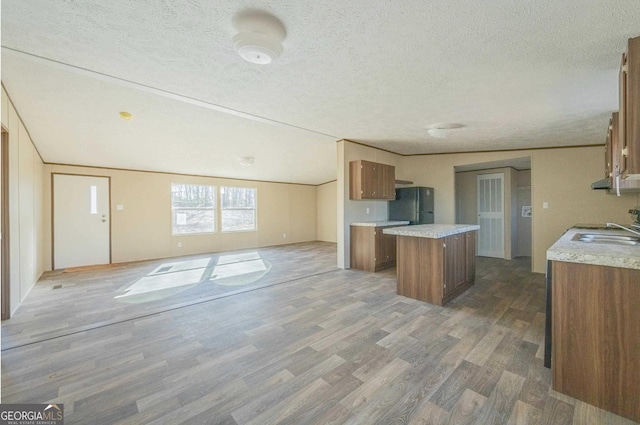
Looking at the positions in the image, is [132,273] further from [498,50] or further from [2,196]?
[498,50]

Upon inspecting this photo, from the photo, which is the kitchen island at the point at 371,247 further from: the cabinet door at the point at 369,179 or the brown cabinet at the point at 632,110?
the brown cabinet at the point at 632,110

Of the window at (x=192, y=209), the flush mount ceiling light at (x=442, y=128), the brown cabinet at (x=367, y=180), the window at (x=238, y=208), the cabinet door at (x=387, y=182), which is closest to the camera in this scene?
the flush mount ceiling light at (x=442, y=128)

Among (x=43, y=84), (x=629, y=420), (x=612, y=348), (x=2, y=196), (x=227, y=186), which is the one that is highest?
(x=43, y=84)

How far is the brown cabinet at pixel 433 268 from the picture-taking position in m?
3.06

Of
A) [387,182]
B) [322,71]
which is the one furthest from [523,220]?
[322,71]

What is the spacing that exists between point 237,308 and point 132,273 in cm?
302

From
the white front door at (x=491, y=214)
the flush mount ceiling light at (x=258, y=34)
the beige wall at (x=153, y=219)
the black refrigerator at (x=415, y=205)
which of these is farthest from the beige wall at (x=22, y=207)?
the white front door at (x=491, y=214)

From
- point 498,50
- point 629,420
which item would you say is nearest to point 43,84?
point 498,50

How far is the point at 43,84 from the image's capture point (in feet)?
8.98

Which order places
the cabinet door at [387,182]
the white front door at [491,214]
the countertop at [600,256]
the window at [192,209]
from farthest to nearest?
the window at [192,209] → the white front door at [491,214] → the cabinet door at [387,182] → the countertop at [600,256]

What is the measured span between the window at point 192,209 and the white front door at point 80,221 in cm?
135

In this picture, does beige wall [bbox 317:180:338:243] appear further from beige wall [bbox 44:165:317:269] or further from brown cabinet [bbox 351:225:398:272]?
brown cabinet [bbox 351:225:398:272]

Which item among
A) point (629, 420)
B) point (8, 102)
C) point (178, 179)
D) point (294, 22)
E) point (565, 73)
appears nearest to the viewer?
point (629, 420)

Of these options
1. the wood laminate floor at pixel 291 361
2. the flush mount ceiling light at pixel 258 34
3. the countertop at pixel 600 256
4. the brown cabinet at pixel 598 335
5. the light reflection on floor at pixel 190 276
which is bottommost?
the wood laminate floor at pixel 291 361
